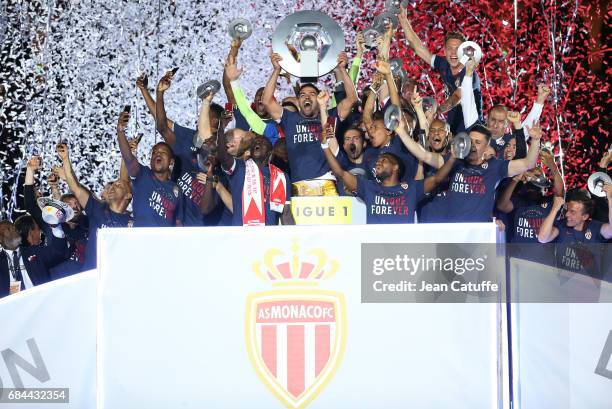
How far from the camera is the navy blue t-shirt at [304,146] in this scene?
7195mm

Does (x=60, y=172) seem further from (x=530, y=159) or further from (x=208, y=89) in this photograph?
(x=530, y=159)

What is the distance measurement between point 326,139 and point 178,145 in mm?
1532

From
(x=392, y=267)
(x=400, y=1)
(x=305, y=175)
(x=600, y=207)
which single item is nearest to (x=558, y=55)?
(x=400, y=1)

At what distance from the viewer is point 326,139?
6.89 m

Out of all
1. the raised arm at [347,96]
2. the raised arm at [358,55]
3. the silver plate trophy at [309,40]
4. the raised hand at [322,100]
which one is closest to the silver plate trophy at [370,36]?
the raised arm at [358,55]

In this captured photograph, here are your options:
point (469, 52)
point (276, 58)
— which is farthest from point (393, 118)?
point (469, 52)

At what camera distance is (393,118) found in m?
6.99

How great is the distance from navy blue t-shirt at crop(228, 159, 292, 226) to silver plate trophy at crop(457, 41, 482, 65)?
1.85m

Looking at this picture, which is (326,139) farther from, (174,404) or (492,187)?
(174,404)

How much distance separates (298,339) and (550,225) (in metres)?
2.70

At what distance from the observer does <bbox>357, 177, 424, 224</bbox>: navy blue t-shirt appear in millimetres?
6586

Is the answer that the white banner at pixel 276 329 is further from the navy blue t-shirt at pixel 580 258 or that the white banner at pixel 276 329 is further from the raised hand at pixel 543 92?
the raised hand at pixel 543 92

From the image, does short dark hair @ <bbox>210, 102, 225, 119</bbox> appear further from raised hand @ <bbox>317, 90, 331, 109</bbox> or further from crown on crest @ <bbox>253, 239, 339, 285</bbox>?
crown on crest @ <bbox>253, 239, 339, 285</bbox>
